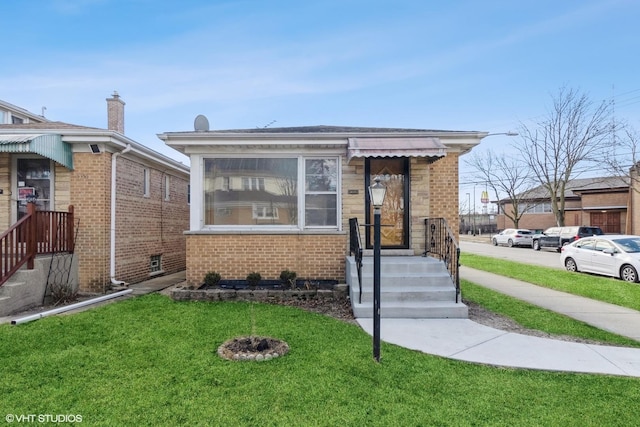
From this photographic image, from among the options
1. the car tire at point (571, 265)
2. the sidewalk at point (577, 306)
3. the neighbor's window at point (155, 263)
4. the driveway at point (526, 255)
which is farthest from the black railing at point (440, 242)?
the driveway at point (526, 255)

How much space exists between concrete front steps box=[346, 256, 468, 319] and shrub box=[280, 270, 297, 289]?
1136 millimetres

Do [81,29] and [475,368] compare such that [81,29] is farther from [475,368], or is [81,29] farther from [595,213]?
[595,213]

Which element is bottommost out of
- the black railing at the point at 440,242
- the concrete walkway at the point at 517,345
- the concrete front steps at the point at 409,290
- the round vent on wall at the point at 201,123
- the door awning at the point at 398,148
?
the concrete walkway at the point at 517,345

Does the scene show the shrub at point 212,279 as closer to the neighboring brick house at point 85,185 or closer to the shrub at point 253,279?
the shrub at point 253,279

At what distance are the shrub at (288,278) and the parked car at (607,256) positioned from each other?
10.3 meters

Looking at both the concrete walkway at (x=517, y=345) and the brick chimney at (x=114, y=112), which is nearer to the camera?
the concrete walkway at (x=517, y=345)

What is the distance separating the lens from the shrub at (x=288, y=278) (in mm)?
7438

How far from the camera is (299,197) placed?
25.7 feet

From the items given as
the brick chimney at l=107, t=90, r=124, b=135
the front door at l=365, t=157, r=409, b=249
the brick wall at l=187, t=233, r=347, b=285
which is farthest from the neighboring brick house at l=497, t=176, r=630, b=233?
the brick chimney at l=107, t=90, r=124, b=135

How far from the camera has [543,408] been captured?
3.15 m

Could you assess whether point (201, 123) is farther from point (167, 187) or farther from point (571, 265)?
point (571, 265)

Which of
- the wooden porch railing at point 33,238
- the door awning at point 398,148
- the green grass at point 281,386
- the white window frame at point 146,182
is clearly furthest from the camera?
the white window frame at point 146,182

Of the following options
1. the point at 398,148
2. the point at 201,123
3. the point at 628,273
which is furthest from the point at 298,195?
the point at 628,273

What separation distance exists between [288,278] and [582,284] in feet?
27.9
